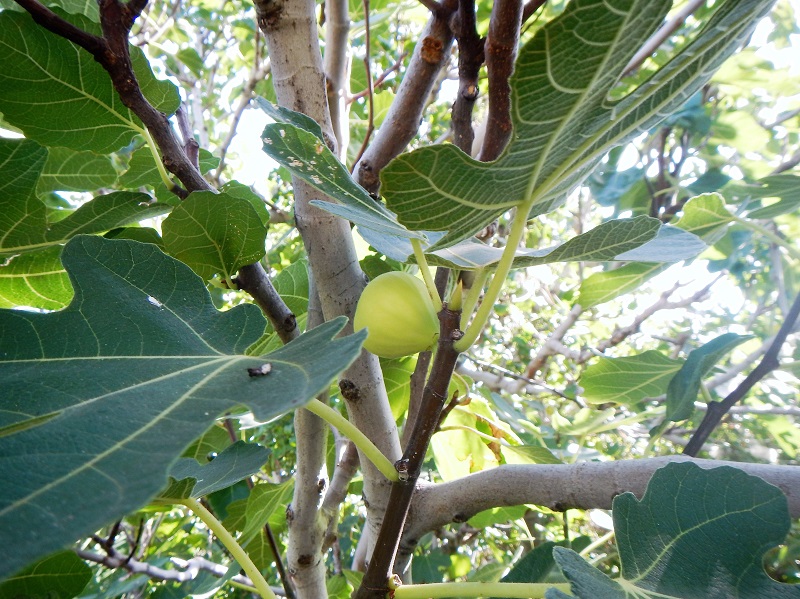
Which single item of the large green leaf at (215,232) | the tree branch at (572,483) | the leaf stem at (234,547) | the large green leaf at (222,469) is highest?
the large green leaf at (215,232)

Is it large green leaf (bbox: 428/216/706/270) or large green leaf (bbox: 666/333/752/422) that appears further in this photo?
large green leaf (bbox: 666/333/752/422)

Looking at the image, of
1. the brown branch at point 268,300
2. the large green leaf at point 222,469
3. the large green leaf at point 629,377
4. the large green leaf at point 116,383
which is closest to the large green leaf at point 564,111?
the large green leaf at point 116,383

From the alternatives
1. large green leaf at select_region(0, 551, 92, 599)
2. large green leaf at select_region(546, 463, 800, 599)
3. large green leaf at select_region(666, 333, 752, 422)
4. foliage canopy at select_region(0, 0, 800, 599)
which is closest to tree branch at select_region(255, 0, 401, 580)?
foliage canopy at select_region(0, 0, 800, 599)

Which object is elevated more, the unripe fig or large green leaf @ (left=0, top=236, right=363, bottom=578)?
the unripe fig

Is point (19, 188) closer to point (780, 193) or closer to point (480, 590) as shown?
point (480, 590)

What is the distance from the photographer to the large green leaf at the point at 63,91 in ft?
2.12

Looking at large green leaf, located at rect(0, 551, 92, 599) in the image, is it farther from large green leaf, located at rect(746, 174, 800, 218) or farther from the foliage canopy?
large green leaf, located at rect(746, 174, 800, 218)

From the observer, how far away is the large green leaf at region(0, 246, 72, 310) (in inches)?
31.3

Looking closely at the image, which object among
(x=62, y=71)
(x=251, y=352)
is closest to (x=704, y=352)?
(x=251, y=352)

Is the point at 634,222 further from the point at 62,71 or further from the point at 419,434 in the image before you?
the point at 62,71

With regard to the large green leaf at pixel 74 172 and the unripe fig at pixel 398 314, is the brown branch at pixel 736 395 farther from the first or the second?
the large green leaf at pixel 74 172

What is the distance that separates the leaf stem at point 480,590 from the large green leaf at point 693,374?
0.59 metres

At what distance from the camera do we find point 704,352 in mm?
1030

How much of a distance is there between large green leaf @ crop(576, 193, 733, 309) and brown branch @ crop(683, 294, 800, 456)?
0.30 metres
